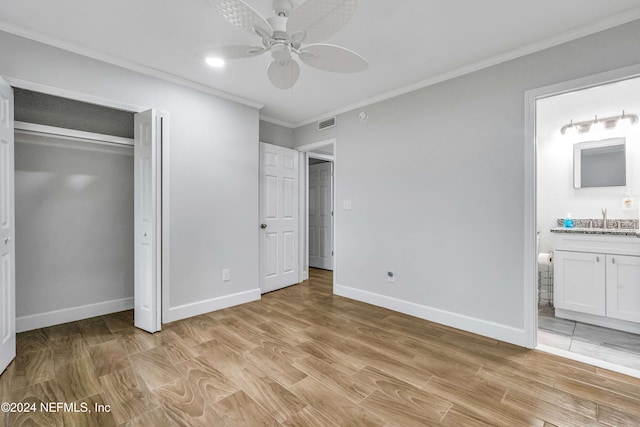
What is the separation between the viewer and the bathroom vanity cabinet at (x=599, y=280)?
277cm

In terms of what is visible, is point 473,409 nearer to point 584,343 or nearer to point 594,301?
point 584,343

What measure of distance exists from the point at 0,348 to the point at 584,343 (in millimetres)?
4692

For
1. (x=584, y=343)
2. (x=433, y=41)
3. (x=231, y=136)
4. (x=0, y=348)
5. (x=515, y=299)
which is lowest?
(x=584, y=343)

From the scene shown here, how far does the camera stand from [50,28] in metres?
2.25

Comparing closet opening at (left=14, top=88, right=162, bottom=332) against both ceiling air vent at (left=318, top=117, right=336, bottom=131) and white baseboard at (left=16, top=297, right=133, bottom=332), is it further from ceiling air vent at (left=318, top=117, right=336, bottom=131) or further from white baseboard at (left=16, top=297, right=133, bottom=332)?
ceiling air vent at (left=318, top=117, right=336, bottom=131)

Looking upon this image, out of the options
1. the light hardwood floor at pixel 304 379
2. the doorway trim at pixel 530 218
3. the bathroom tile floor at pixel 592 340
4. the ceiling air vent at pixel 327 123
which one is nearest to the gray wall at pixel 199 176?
the light hardwood floor at pixel 304 379

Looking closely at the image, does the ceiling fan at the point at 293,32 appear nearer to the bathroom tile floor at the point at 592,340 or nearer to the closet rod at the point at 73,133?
A: the closet rod at the point at 73,133

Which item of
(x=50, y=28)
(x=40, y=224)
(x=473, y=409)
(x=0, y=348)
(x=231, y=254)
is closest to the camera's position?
(x=473, y=409)

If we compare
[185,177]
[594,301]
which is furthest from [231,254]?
[594,301]

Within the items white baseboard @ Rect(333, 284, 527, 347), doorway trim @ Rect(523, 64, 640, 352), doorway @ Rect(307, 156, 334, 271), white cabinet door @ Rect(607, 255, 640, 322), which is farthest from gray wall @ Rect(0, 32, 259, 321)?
white cabinet door @ Rect(607, 255, 640, 322)

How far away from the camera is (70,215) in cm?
307

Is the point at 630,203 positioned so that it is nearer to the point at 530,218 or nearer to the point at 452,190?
the point at 530,218

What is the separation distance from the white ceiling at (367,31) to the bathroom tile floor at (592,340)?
8.50 ft

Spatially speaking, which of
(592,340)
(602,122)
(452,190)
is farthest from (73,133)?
(602,122)
